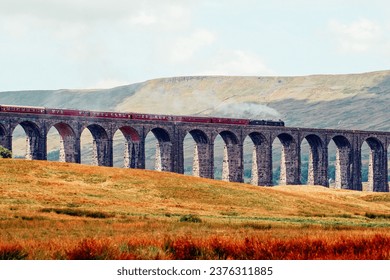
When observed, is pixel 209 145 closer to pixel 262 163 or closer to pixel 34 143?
pixel 262 163

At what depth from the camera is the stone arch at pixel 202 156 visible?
115 metres

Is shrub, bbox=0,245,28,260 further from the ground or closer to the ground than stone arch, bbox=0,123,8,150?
closer to the ground

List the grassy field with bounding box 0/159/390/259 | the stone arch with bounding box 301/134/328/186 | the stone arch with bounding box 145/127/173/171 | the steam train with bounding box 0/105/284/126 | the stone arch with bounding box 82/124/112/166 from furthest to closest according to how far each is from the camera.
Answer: the stone arch with bounding box 301/134/328/186 → the stone arch with bounding box 145/127/173/171 → the stone arch with bounding box 82/124/112/166 → the steam train with bounding box 0/105/284/126 → the grassy field with bounding box 0/159/390/259

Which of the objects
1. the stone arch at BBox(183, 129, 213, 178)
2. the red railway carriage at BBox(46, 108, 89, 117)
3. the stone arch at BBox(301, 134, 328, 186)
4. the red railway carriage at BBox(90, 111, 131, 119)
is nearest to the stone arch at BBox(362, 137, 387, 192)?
the stone arch at BBox(301, 134, 328, 186)

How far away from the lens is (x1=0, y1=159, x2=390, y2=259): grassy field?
23625 millimetres

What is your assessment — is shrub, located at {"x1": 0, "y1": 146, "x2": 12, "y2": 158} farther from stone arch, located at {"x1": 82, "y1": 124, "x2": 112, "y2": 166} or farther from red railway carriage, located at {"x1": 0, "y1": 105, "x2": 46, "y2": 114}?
stone arch, located at {"x1": 82, "y1": 124, "x2": 112, "y2": 166}

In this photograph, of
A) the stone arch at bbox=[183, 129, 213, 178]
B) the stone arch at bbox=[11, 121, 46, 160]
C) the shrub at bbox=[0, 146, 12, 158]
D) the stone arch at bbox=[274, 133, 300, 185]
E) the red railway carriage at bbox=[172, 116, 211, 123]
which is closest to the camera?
the shrub at bbox=[0, 146, 12, 158]

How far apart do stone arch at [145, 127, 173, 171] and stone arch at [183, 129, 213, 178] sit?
15.5 feet

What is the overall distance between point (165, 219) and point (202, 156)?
69569 millimetres

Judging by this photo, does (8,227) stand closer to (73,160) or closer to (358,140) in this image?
(73,160)

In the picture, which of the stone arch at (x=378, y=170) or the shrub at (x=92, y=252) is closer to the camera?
the shrub at (x=92, y=252)

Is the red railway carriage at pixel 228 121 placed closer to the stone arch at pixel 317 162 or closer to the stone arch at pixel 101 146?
the stone arch at pixel 317 162

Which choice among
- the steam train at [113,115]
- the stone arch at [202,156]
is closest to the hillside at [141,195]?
the steam train at [113,115]

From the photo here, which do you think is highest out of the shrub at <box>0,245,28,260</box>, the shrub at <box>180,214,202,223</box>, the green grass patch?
the shrub at <box>0,245,28,260</box>
